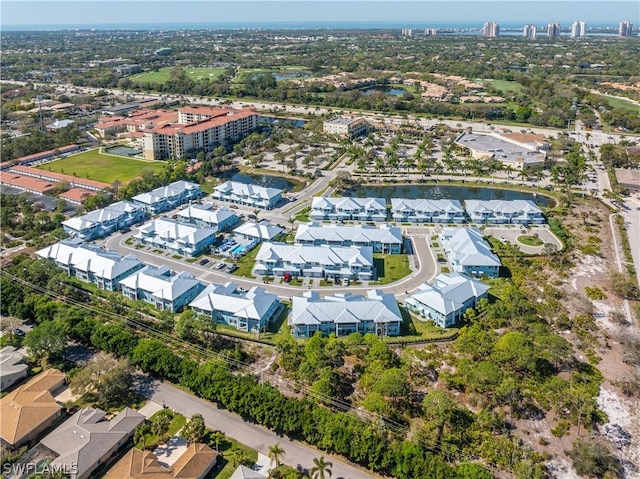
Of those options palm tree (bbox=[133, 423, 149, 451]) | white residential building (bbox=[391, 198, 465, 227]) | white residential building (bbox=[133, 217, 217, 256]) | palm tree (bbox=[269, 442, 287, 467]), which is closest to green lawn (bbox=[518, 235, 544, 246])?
white residential building (bbox=[391, 198, 465, 227])

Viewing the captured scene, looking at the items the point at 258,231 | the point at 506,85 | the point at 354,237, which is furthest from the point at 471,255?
the point at 506,85

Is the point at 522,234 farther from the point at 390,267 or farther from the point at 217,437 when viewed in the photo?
the point at 217,437

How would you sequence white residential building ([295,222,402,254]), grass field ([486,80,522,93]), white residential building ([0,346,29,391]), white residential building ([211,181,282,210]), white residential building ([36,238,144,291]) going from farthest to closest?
grass field ([486,80,522,93]) < white residential building ([211,181,282,210]) < white residential building ([295,222,402,254]) < white residential building ([36,238,144,291]) < white residential building ([0,346,29,391])

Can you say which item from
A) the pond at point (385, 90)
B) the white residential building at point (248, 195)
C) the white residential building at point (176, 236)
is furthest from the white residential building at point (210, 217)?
the pond at point (385, 90)

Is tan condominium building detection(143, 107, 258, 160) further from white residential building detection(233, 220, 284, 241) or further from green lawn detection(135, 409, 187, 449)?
green lawn detection(135, 409, 187, 449)

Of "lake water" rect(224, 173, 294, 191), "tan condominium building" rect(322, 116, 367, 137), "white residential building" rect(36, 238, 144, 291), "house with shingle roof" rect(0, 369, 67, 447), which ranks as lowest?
"house with shingle roof" rect(0, 369, 67, 447)

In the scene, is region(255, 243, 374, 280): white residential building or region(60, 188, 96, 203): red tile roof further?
A: region(60, 188, 96, 203): red tile roof

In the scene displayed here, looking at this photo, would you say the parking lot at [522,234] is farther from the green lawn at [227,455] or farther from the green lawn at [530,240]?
the green lawn at [227,455]
